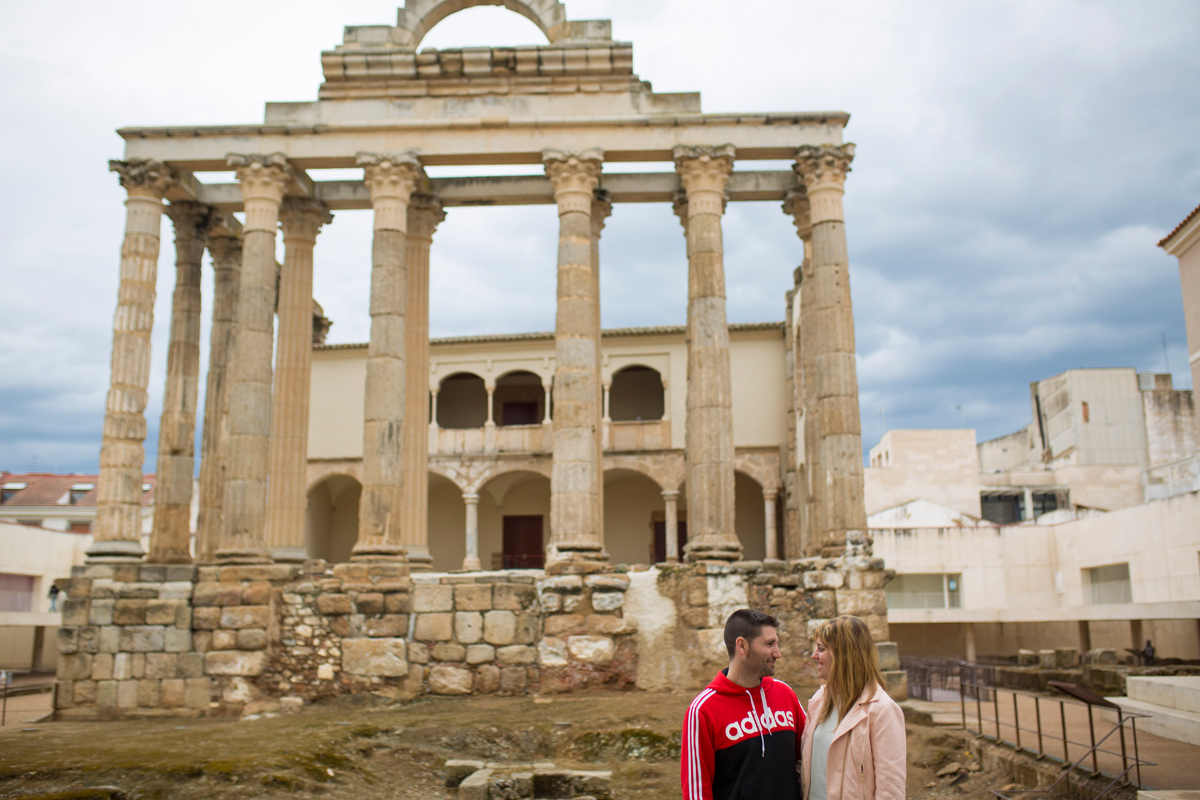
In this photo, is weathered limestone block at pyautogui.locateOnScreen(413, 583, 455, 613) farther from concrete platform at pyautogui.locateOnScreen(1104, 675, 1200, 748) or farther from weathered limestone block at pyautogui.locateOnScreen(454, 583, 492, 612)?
concrete platform at pyautogui.locateOnScreen(1104, 675, 1200, 748)

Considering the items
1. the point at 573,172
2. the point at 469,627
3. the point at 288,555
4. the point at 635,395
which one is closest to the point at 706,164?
the point at 573,172

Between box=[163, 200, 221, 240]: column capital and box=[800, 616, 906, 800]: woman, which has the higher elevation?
box=[163, 200, 221, 240]: column capital

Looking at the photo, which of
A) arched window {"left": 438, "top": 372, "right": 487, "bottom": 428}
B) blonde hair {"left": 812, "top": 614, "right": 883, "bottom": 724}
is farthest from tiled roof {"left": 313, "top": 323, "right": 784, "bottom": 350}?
blonde hair {"left": 812, "top": 614, "right": 883, "bottom": 724}

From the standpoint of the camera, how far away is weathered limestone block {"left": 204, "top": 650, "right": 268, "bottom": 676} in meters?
14.6

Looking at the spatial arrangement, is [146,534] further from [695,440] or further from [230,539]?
[695,440]

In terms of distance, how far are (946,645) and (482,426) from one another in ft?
52.9

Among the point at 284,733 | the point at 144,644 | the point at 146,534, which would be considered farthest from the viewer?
the point at 146,534

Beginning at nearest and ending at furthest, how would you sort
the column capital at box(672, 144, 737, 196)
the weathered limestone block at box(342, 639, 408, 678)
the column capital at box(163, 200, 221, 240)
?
the weathered limestone block at box(342, 639, 408, 678) < the column capital at box(672, 144, 737, 196) < the column capital at box(163, 200, 221, 240)

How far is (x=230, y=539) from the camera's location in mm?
15492

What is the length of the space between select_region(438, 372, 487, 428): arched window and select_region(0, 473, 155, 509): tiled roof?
15304 millimetres

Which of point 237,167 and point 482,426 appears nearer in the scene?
point 237,167

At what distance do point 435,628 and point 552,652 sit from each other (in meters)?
1.81

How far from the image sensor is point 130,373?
638 inches

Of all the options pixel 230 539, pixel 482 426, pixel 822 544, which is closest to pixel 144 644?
pixel 230 539
